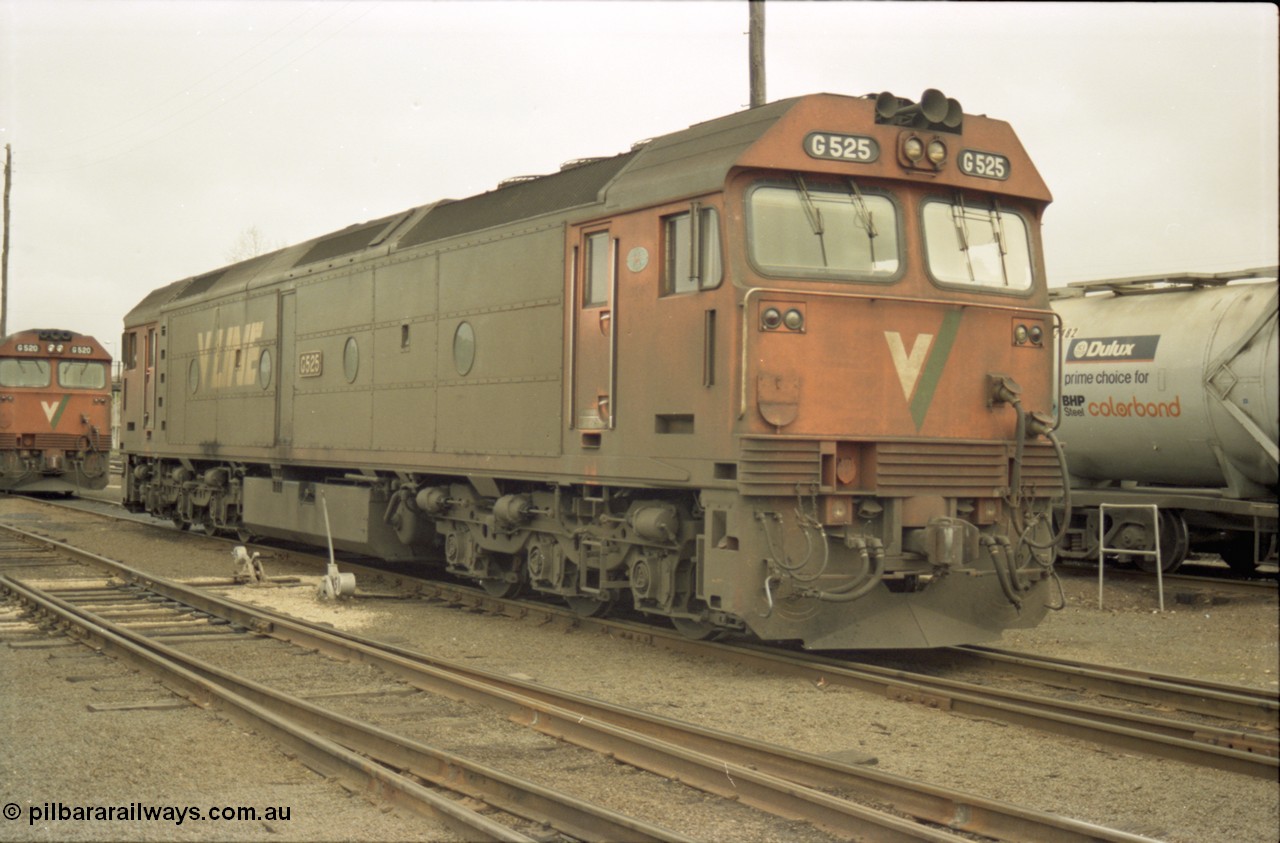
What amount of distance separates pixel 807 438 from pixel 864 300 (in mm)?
1173

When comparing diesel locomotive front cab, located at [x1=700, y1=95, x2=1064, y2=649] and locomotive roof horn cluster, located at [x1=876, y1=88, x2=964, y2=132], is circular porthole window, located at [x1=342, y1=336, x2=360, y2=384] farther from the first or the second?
locomotive roof horn cluster, located at [x1=876, y1=88, x2=964, y2=132]

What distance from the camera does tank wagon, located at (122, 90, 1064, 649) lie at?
8.96 metres

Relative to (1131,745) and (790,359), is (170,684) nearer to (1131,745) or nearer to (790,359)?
(790,359)

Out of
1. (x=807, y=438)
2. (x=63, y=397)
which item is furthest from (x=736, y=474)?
(x=63, y=397)

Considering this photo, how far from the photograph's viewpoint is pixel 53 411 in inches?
1217

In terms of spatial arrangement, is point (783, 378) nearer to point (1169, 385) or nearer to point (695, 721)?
point (695, 721)

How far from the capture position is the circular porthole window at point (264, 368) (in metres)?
17.3

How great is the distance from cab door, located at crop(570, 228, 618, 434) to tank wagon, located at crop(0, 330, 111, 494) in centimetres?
2444

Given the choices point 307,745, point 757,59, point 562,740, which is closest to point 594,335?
point 562,740

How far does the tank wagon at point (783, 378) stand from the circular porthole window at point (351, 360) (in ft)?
9.51

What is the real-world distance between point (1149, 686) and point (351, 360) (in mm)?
9819

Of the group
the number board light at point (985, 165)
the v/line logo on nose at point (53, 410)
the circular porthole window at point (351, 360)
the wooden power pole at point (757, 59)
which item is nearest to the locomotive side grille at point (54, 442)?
the v/line logo on nose at point (53, 410)

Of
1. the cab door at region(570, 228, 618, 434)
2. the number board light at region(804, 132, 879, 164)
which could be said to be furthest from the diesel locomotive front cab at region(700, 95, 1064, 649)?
the cab door at region(570, 228, 618, 434)

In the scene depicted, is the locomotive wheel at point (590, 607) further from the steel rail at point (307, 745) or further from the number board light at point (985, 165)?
the number board light at point (985, 165)
